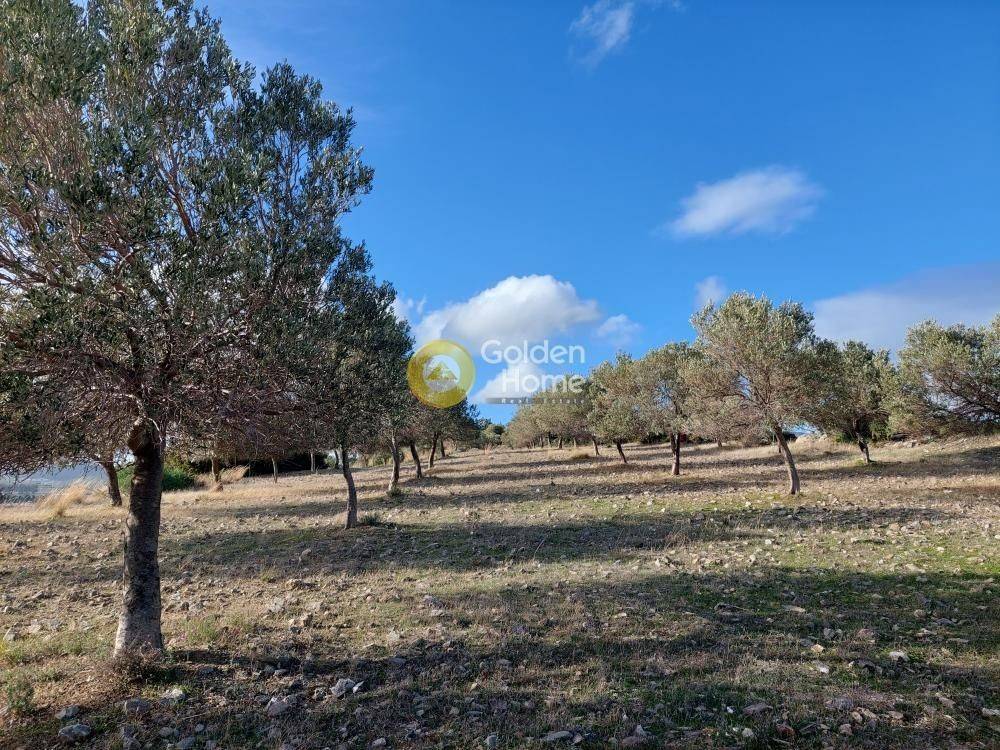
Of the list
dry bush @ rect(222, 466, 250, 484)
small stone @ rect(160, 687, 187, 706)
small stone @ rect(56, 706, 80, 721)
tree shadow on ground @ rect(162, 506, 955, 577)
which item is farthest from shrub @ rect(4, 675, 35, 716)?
dry bush @ rect(222, 466, 250, 484)

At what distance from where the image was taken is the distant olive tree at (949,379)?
80.6 ft

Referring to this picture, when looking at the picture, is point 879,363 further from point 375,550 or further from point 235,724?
point 235,724

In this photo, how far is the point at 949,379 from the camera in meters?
25.3

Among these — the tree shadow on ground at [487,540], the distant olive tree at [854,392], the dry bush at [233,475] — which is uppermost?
the distant olive tree at [854,392]

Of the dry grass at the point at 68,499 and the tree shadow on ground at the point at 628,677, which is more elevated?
the dry grass at the point at 68,499

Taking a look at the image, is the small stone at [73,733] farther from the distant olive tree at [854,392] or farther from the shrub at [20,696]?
the distant olive tree at [854,392]

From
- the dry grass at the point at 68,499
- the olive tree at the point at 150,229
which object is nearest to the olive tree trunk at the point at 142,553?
the olive tree at the point at 150,229

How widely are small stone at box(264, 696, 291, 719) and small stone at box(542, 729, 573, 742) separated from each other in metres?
3.08

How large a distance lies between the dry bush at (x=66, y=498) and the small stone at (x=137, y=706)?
2667 centimetres

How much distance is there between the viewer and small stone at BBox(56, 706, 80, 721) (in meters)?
6.13

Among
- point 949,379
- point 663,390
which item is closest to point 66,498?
point 663,390

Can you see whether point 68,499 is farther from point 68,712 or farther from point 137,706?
point 137,706

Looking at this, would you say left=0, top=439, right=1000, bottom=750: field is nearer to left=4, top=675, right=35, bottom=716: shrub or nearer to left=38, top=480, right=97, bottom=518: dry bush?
left=4, top=675, right=35, bottom=716: shrub

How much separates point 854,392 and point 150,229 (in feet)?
132
